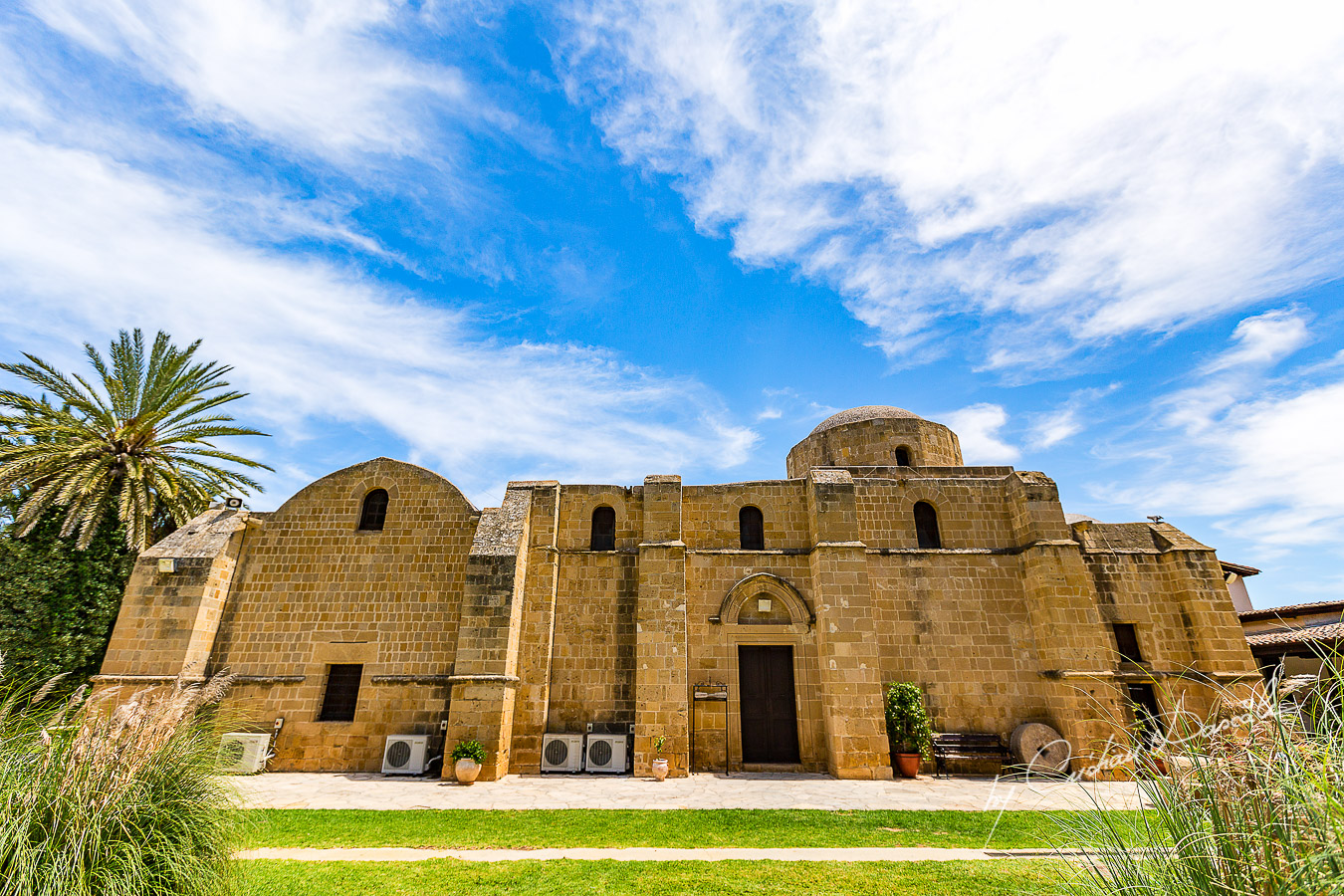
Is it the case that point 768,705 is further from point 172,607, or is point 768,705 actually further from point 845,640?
point 172,607

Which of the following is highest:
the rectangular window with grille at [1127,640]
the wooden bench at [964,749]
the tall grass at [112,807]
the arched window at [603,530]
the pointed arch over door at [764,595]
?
the arched window at [603,530]

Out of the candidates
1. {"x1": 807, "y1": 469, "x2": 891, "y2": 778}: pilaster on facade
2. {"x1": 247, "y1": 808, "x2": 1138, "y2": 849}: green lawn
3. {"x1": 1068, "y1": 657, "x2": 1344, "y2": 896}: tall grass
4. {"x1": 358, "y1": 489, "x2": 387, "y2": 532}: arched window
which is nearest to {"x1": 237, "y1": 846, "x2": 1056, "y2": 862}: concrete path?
{"x1": 247, "y1": 808, "x2": 1138, "y2": 849}: green lawn

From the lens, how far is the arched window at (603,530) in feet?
46.6

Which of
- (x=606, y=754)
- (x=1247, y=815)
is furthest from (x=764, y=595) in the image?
(x=1247, y=815)

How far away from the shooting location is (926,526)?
14398mm

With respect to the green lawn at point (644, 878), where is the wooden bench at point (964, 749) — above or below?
above

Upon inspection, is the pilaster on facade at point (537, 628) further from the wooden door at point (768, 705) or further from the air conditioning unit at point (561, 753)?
the wooden door at point (768, 705)

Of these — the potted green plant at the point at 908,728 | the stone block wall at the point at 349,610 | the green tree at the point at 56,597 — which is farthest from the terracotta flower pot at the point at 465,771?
the green tree at the point at 56,597

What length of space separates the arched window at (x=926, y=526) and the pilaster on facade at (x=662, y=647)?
238 inches

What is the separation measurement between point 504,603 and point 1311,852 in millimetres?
11650

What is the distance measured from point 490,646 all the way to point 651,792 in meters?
4.30

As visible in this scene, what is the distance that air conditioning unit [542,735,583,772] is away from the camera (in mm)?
12016

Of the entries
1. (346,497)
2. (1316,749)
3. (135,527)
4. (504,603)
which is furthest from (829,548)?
(135,527)

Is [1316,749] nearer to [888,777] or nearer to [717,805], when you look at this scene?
[717,805]
